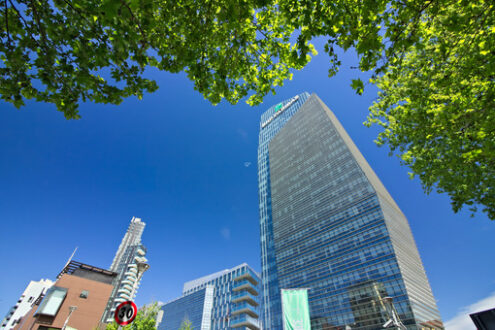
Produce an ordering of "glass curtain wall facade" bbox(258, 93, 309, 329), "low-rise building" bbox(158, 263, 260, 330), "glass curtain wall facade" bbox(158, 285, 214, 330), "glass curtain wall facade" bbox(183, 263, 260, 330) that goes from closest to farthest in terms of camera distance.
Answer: "glass curtain wall facade" bbox(183, 263, 260, 330) → "low-rise building" bbox(158, 263, 260, 330) → "glass curtain wall facade" bbox(258, 93, 309, 329) → "glass curtain wall facade" bbox(158, 285, 214, 330)

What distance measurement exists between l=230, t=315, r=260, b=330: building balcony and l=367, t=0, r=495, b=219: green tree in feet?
166

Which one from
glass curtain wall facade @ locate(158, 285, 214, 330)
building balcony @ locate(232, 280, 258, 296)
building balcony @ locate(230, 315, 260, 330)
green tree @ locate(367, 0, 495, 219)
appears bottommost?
green tree @ locate(367, 0, 495, 219)

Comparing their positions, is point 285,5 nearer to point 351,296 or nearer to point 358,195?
point 351,296

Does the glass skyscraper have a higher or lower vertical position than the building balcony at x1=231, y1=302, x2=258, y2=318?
higher

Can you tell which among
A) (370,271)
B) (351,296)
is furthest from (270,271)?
(370,271)

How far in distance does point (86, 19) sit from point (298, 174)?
7583 centimetres

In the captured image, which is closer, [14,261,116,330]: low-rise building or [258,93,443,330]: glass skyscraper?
[14,261,116,330]: low-rise building

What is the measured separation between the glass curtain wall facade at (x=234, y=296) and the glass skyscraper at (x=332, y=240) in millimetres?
9808

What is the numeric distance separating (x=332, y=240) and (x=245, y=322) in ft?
91.4

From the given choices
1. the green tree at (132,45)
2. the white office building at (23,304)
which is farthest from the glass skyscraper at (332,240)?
the white office building at (23,304)

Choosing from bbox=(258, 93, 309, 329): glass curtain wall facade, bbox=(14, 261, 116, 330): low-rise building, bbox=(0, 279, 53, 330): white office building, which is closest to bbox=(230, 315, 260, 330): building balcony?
bbox=(258, 93, 309, 329): glass curtain wall facade

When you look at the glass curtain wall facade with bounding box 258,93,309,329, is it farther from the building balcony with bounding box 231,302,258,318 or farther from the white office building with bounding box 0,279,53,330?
the white office building with bounding box 0,279,53,330

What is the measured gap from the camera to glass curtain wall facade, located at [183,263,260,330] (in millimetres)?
47750

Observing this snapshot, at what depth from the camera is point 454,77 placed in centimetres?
641
